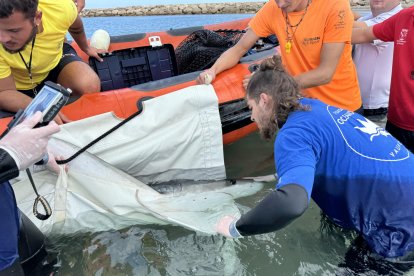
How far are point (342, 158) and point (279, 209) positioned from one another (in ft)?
1.21

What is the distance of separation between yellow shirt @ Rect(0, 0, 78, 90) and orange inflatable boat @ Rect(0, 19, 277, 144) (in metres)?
0.31

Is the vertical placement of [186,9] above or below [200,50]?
below

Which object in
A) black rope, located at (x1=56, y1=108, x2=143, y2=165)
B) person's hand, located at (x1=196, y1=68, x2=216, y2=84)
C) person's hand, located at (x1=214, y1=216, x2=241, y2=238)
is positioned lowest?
person's hand, located at (x1=214, y1=216, x2=241, y2=238)

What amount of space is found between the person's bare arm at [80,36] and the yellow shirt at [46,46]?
26cm

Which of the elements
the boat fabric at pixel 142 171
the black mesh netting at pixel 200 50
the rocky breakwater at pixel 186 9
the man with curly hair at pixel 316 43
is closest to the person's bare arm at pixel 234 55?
the man with curly hair at pixel 316 43

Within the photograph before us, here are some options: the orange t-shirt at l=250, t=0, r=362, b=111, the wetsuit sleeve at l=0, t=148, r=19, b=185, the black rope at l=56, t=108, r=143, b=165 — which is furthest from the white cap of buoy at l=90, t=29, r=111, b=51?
the wetsuit sleeve at l=0, t=148, r=19, b=185

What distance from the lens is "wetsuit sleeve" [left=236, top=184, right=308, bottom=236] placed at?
116 centimetres

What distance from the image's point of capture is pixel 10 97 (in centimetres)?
210

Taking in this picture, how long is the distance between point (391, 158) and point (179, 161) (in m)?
1.20

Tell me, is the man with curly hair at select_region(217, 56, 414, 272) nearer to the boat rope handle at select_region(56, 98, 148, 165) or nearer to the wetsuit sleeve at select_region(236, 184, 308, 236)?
the wetsuit sleeve at select_region(236, 184, 308, 236)

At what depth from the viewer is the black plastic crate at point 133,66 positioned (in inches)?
115

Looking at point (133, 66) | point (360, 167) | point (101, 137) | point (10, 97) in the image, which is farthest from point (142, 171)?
point (360, 167)

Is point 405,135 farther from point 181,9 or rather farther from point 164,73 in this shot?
point 181,9

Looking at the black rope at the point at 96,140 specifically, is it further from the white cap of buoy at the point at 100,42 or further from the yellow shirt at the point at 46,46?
the white cap of buoy at the point at 100,42
